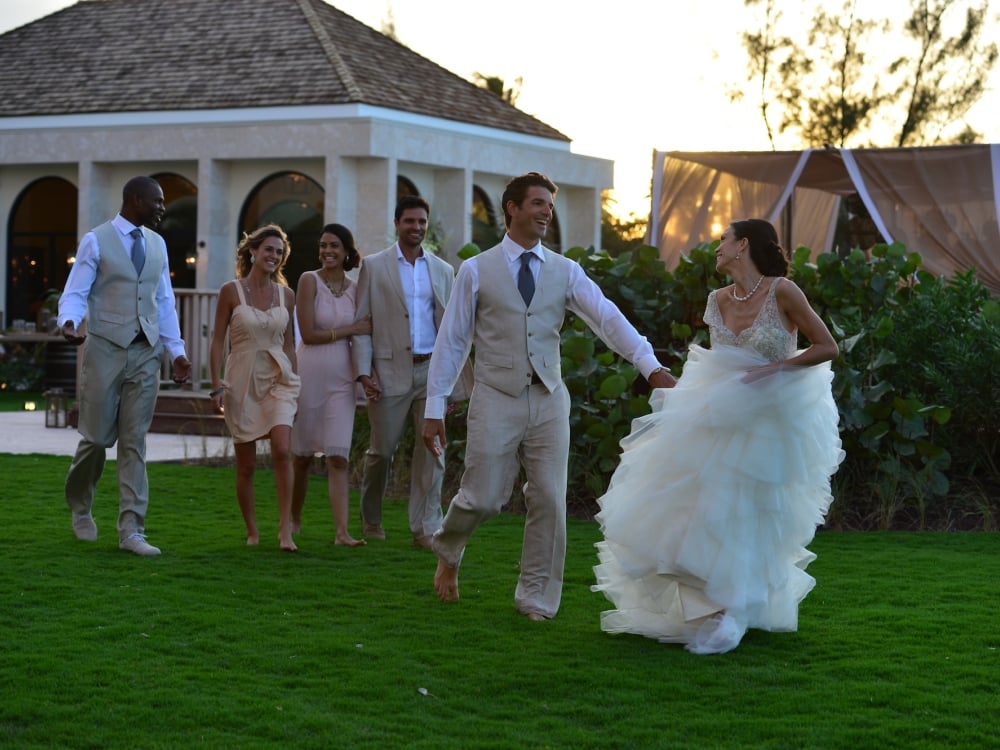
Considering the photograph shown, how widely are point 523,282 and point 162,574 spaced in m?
2.57

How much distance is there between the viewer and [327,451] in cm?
896

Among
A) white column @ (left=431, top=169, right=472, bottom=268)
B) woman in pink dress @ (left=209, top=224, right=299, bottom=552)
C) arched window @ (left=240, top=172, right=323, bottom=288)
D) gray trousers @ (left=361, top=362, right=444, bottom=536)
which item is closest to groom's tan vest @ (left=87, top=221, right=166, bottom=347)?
woman in pink dress @ (left=209, top=224, right=299, bottom=552)

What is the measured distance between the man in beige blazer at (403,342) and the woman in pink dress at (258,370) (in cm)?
47

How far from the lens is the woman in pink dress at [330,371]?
8.98 metres

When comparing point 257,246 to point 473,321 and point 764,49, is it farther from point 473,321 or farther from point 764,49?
→ point 764,49

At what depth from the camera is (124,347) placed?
8.48 metres

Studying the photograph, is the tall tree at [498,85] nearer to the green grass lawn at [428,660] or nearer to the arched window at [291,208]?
the arched window at [291,208]

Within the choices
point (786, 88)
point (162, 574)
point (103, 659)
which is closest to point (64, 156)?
point (786, 88)

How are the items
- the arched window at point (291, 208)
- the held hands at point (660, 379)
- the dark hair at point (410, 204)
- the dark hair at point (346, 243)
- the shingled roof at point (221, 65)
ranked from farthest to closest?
the arched window at point (291, 208)
the shingled roof at point (221, 65)
the dark hair at point (346, 243)
the dark hair at point (410, 204)
the held hands at point (660, 379)

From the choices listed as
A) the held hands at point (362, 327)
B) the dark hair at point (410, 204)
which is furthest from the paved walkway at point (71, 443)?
the dark hair at point (410, 204)

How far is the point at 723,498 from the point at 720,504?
30 millimetres

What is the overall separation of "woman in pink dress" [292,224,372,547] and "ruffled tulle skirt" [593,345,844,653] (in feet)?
9.42

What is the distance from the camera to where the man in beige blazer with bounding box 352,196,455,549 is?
893cm

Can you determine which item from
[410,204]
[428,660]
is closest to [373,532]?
[410,204]
